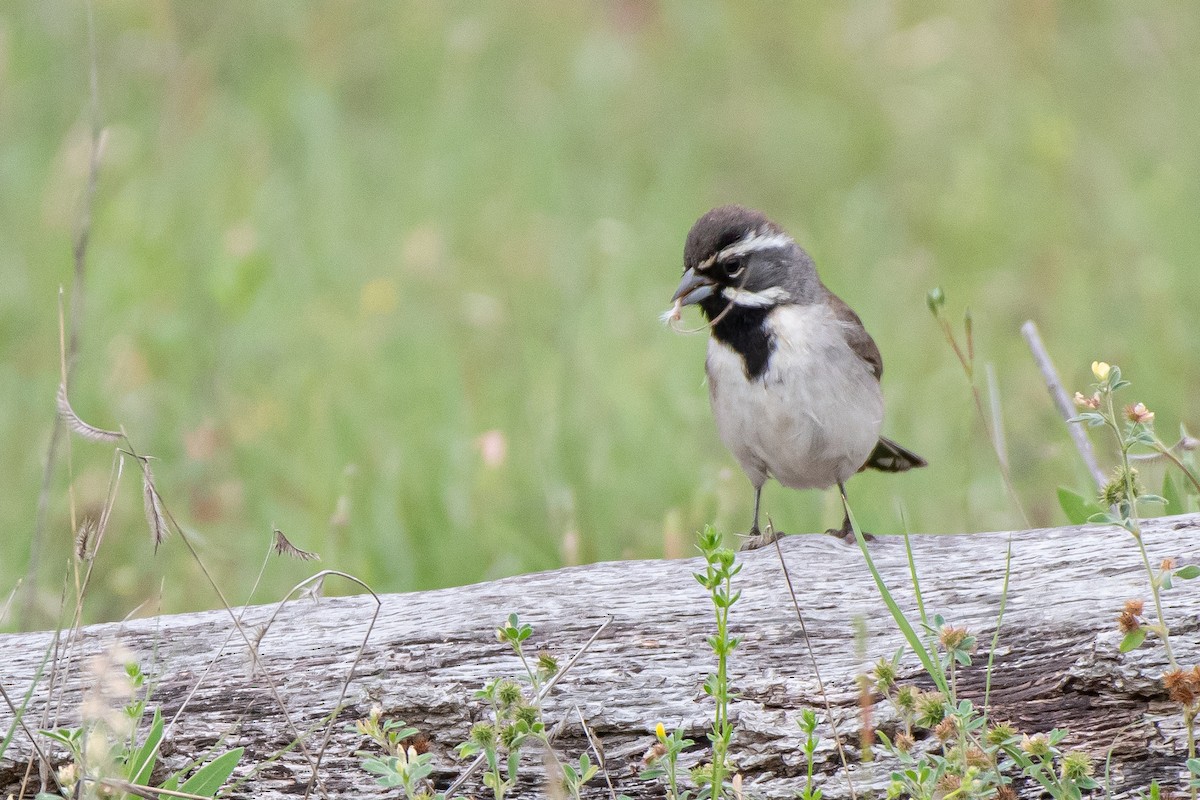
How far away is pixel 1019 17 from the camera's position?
39.2ft

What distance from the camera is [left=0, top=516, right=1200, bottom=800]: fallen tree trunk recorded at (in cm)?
310

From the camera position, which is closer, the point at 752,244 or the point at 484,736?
the point at 484,736

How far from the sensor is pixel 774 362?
4824 mm

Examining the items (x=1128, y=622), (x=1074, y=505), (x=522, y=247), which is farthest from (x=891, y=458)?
(x=522, y=247)

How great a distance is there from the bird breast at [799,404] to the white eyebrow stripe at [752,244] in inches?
8.3

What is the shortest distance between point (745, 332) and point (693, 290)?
222mm

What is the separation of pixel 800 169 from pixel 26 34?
18.3 feet

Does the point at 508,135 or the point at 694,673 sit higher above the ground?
the point at 508,135

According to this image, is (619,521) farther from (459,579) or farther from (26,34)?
(26,34)

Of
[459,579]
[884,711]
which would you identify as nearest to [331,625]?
[884,711]

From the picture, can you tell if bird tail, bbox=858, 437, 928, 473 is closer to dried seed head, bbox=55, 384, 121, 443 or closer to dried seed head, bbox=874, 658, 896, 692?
dried seed head, bbox=874, 658, 896, 692

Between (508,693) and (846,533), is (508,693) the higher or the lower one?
the lower one

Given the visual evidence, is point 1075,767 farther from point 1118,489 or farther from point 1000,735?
point 1118,489

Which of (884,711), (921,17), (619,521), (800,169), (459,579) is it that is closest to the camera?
(884,711)
